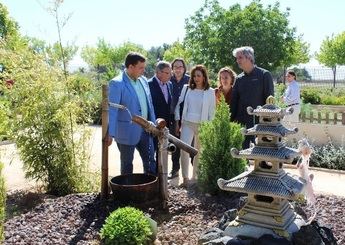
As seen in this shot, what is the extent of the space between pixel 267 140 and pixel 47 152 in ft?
11.4

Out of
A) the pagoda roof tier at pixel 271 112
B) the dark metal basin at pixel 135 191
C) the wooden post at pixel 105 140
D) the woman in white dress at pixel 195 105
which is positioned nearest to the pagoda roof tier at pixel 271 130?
the pagoda roof tier at pixel 271 112

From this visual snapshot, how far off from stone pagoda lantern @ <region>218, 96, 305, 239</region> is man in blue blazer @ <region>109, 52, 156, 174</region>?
2.00 m

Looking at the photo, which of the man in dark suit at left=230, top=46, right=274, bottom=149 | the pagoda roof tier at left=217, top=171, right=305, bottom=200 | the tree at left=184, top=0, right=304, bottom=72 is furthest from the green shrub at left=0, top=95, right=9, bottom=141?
the tree at left=184, top=0, right=304, bottom=72

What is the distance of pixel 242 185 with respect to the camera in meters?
3.95

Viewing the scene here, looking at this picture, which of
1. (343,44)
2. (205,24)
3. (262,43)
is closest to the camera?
(262,43)

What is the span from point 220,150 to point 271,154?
6.57 feet

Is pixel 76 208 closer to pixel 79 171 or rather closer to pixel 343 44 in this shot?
pixel 79 171

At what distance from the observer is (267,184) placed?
152 inches

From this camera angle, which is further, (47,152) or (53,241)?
(47,152)

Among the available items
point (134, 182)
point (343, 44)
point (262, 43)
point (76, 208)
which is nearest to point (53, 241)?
point (76, 208)

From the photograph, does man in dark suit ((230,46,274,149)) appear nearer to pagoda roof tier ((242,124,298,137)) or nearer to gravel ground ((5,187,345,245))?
gravel ground ((5,187,345,245))

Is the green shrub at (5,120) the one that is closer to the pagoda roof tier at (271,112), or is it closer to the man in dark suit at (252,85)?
the pagoda roof tier at (271,112)

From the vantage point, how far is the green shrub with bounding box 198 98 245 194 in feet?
19.0

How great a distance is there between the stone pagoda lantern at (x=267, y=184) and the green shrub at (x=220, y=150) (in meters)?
1.70
